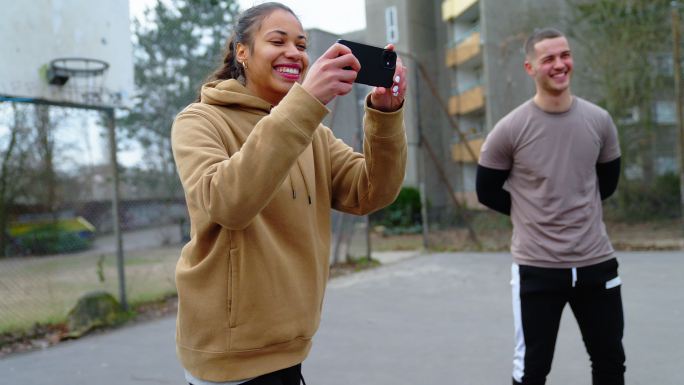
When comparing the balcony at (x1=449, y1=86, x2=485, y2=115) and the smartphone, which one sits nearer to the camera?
the smartphone

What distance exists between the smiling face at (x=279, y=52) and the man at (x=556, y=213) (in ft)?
4.84

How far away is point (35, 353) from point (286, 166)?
4521 millimetres

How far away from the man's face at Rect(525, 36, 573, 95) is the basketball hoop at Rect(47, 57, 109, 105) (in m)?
4.44

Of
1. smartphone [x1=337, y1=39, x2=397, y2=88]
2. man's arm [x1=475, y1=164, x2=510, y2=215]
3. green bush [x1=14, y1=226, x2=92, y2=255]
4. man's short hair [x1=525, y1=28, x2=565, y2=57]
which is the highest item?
man's short hair [x1=525, y1=28, x2=565, y2=57]

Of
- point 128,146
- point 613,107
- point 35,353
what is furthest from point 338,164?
point 613,107

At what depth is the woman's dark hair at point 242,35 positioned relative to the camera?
1.58 meters

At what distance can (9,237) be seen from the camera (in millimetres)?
5668

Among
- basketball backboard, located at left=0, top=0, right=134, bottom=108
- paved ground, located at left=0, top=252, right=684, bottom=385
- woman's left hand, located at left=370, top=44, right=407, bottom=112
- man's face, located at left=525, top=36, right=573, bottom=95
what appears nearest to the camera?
woman's left hand, located at left=370, top=44, right=407, bottom=112

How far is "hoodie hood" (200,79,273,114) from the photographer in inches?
62.8

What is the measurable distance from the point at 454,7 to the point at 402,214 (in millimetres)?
9717

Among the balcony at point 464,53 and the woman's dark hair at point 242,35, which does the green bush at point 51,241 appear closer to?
the woman's dark hair at point 242,35

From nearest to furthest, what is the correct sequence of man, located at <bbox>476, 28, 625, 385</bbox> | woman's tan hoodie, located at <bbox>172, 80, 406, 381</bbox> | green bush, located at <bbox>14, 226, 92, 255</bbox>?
woman's tan hoodie, located at <bbox>172, 80, 406, 381</bbox> → man, located at <bbox>476, 28, 625, 385</bbox> → green bush, located at <bbox>14, 226, 92, 255</bbox>

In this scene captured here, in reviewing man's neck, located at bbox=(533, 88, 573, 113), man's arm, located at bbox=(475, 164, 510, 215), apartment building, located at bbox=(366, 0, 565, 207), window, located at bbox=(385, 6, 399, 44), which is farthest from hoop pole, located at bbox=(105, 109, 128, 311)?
window, located at bbox=(385, 6, 399, 44)

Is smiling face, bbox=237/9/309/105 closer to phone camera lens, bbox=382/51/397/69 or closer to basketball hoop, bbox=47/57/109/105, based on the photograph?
phone camera lens, bbox=382/51/397/69
